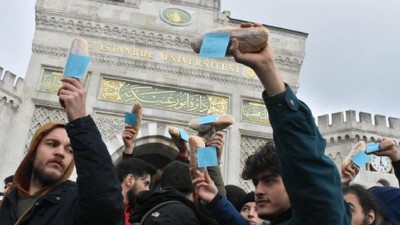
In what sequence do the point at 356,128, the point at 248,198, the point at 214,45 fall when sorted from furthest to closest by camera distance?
1. the point at 356,128
2. the point at 248,198
3. the point at 214,45

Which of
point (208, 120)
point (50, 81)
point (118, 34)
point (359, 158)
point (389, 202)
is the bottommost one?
point (389, 202)

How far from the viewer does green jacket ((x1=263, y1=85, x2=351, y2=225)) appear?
1.23 metres

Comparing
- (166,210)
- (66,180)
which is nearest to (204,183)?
(166,210)

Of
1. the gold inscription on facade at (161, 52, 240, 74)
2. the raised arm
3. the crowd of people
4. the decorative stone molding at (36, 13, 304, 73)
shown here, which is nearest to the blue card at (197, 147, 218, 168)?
the crowd of people

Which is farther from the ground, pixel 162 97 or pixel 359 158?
pixel 162 97

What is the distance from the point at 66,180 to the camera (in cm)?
215

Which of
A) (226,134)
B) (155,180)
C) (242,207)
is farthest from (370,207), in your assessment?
(226,134)

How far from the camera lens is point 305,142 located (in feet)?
4.07

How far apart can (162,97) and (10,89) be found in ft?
13.5

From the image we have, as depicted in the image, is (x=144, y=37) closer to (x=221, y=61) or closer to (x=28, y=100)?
(x=221, y=61)

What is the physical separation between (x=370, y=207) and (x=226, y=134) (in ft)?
27.1

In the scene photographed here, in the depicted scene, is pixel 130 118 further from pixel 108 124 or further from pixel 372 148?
pixel 108 124

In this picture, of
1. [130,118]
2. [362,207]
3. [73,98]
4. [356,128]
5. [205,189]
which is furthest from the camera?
[356,128]

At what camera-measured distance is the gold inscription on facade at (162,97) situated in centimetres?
1095
